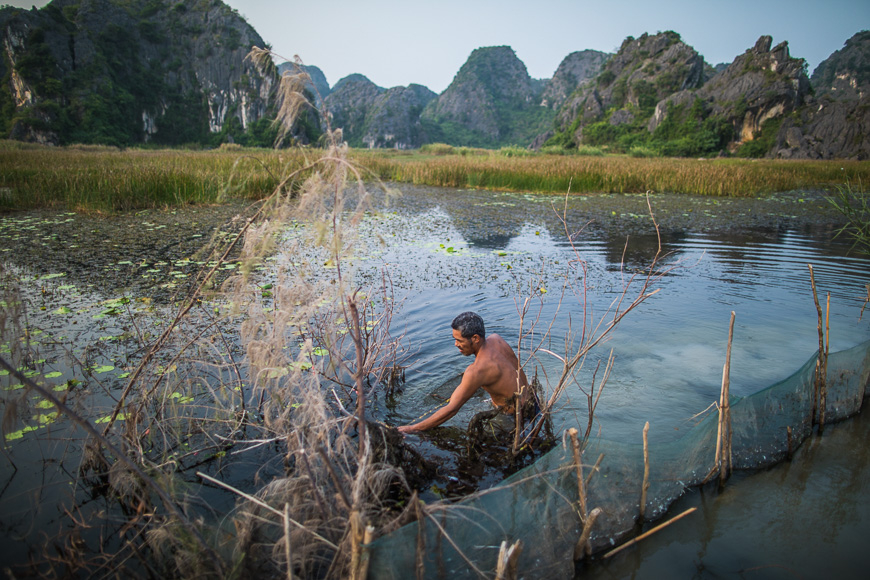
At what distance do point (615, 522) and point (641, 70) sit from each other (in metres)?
73.9

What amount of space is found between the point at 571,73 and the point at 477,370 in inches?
6577

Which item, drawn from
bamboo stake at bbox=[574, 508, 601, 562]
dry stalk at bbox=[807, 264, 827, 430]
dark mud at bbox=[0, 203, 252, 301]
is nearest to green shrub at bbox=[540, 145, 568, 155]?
dark mud at bbox=[0, 203, 252, 301]

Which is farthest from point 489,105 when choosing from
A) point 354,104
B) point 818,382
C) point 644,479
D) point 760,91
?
point 644,479

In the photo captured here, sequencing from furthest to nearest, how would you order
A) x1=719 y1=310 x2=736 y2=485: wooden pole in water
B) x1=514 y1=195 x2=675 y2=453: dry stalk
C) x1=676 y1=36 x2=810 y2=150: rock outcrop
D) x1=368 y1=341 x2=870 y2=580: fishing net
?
x1=676 y1=36 x2=810 y2=150: rock outcrop
x1=514 y1=195 x2=675 y2=453: dry stalk
x1=719 y1=310 x2=736 y2=485: wooden pole in water
x1=368 y1=341 x2=870 y2=580: fishing net

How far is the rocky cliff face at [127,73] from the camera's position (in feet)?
190

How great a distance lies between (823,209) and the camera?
14.2 m

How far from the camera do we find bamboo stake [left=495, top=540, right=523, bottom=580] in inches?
67.9

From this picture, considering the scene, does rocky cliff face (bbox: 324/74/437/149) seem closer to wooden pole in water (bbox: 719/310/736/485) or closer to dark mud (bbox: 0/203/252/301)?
dark mud (bbox: 0/203/252/301)

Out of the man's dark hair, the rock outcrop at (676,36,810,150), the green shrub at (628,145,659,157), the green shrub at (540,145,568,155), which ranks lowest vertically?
the man's dark hair

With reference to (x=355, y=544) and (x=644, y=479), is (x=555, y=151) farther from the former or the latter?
(x=355, y=544)

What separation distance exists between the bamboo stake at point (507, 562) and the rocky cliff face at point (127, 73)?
165 ft

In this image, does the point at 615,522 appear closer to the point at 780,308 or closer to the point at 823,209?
the point at 780,308

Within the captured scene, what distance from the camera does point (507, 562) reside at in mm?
1772

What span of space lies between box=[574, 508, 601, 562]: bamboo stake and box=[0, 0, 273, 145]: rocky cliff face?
50.2 metres
